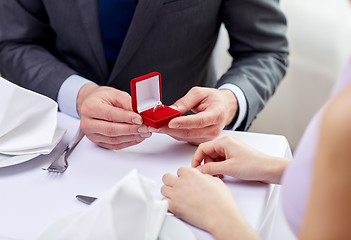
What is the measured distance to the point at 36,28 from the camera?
1367mm

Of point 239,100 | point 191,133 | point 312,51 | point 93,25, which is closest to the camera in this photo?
point 191,133

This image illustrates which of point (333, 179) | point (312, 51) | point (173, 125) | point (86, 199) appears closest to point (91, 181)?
point (86, 199)

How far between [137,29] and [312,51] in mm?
1209

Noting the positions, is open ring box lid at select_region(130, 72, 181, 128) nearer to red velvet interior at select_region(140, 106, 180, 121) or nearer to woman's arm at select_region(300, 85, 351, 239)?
red velvet interior at select_region(140, 106, 180, 121)

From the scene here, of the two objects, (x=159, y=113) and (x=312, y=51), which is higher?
(x=159, y=113)

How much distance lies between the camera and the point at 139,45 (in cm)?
127

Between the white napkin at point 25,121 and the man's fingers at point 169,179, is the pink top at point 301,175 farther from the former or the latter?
the white napkin at point 25,121

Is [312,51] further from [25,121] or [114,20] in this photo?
[25,121]

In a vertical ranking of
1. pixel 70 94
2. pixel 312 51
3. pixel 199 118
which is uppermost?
pixel 199 118

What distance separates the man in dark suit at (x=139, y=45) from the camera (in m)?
1.20

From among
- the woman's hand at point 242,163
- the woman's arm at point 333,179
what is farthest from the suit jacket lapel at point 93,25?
the woman's arm at point 333,179

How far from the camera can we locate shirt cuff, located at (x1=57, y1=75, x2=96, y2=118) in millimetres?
1113

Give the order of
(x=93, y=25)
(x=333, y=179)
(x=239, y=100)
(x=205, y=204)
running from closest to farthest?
(x=333, y=179) < (x=205, y=204) < (x=239, y=100) < (x=93, y=25)

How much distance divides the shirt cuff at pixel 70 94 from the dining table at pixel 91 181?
0.38 feet
